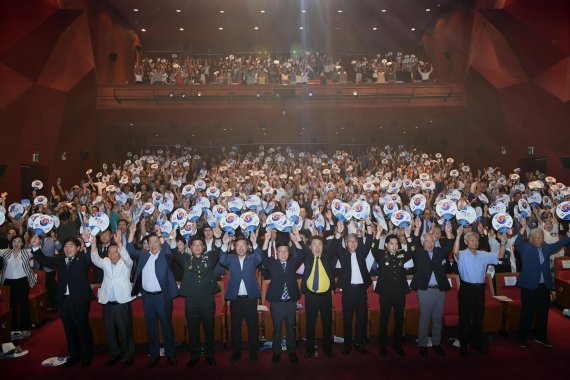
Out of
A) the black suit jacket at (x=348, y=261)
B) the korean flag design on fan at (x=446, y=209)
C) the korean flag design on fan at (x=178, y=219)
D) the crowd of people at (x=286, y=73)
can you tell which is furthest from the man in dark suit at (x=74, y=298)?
the crowd of people at (x=286, y=73)

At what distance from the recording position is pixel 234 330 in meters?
→ 5.21

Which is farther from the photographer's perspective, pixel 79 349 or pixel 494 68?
pixel 494 68

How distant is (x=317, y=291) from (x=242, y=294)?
96 centimetres

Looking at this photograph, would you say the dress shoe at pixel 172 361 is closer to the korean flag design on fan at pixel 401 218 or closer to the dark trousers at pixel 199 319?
the dark trousers at pixel 199 319

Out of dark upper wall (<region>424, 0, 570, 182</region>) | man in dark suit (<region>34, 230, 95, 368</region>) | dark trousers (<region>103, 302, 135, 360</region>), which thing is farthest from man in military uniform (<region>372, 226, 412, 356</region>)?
dark upper wall (<region>424, 0, 570, 182</region>)

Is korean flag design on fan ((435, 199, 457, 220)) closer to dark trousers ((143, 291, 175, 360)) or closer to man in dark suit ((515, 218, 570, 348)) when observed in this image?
man in dark suit ((515, 218, 570, 348))

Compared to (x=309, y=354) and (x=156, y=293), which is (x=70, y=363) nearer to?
(x=156, y=293)

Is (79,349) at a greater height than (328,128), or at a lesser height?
lesser

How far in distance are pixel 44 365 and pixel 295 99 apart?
1298 cm

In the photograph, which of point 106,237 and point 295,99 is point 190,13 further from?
point 106,237

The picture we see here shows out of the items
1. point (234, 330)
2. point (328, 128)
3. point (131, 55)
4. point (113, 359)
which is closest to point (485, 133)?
point (328, 128)

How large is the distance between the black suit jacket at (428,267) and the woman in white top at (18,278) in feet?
18.3

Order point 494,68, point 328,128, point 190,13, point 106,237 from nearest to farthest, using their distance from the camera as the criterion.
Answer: point 106,237 < point 494,68 < point 190,13 < point 328,128

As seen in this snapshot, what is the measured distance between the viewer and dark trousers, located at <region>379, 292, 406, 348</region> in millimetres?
5250
